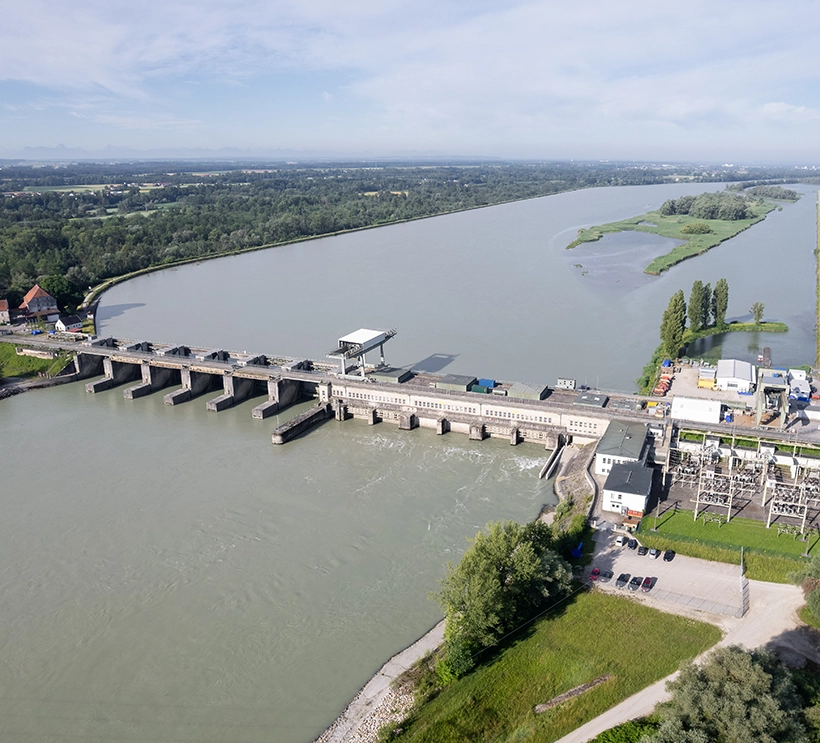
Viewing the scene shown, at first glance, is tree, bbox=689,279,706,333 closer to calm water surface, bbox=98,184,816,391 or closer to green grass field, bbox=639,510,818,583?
calm water surface, bbox=98,184,816,391

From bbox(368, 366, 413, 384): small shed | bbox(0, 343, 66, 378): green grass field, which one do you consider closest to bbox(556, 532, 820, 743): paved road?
bbox(368, 366, 413, 384): small shed

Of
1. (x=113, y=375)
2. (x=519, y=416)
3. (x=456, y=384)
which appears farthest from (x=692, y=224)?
(x=113, y=375)

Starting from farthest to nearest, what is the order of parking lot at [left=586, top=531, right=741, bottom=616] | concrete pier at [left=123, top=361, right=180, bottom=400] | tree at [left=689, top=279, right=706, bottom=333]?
tree at [left=689, top=279, right=706, bottom=333], concrete pier at [left=123, top=361, right=180, bottom=400], parking lot at [left=586, top=531, right=741, bottom=616]

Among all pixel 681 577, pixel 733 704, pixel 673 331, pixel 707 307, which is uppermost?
pixel 707 307

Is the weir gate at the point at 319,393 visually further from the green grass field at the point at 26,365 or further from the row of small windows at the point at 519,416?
the green grass field at the point at 26,365

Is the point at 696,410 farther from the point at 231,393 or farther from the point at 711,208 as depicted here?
the point at 711,208

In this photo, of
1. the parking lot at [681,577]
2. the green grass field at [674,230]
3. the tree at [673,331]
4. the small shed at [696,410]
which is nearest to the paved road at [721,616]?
the parking lot at [681,577]
